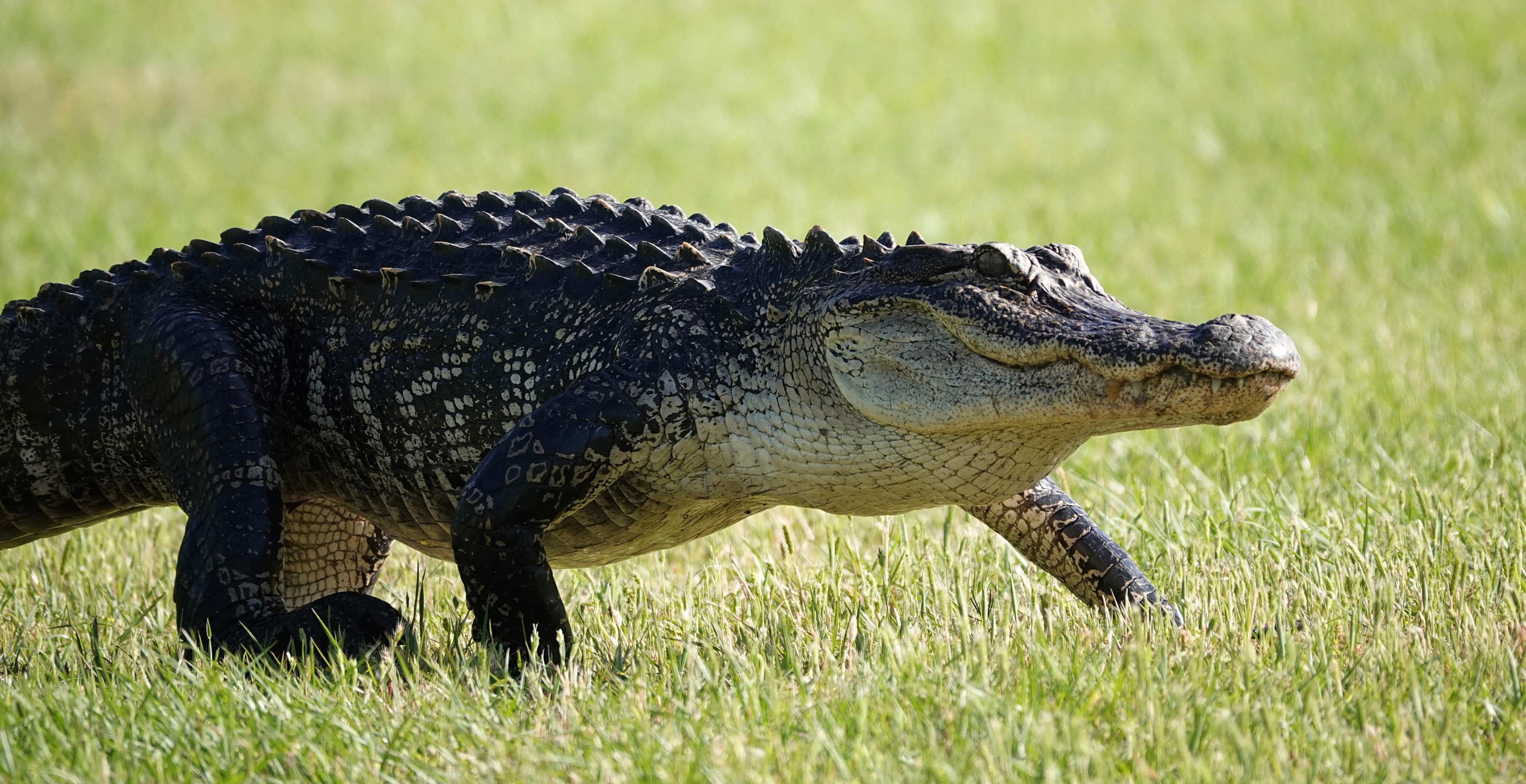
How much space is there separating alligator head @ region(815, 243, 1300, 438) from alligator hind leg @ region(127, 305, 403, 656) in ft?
4.43

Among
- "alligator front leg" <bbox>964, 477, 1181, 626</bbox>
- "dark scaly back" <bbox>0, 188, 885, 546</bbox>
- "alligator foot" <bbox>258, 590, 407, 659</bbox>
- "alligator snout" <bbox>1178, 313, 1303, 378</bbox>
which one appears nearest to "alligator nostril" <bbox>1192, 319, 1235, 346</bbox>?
"alligator snout" <bbox>1178, 313, 1303, 378</bbox>

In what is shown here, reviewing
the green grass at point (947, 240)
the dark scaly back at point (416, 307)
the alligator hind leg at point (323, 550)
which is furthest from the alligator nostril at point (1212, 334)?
the alligator hind leg at point (323, 550)

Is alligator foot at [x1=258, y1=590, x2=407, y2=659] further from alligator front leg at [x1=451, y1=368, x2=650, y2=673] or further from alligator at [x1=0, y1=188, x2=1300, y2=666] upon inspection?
alligator front leg at [x1=451, y1=368, x2=650, y2=673]

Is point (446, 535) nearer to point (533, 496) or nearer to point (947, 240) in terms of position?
point (533, 496)

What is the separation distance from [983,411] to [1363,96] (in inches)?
490

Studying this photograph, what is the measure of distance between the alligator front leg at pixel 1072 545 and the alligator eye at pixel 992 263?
0.81 meters

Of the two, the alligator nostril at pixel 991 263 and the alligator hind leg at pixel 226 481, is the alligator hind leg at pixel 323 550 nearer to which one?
the alligator hind leg at pixel 226 481

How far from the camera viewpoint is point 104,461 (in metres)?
4.19

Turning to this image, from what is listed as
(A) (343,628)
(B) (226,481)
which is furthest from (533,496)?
(B) (226,481)

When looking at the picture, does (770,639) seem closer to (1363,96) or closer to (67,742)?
(67,742)

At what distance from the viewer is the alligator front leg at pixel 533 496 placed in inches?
133

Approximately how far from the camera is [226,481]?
375 cm

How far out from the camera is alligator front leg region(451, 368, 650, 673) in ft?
11.1

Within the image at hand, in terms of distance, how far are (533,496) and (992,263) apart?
1.17 metres
